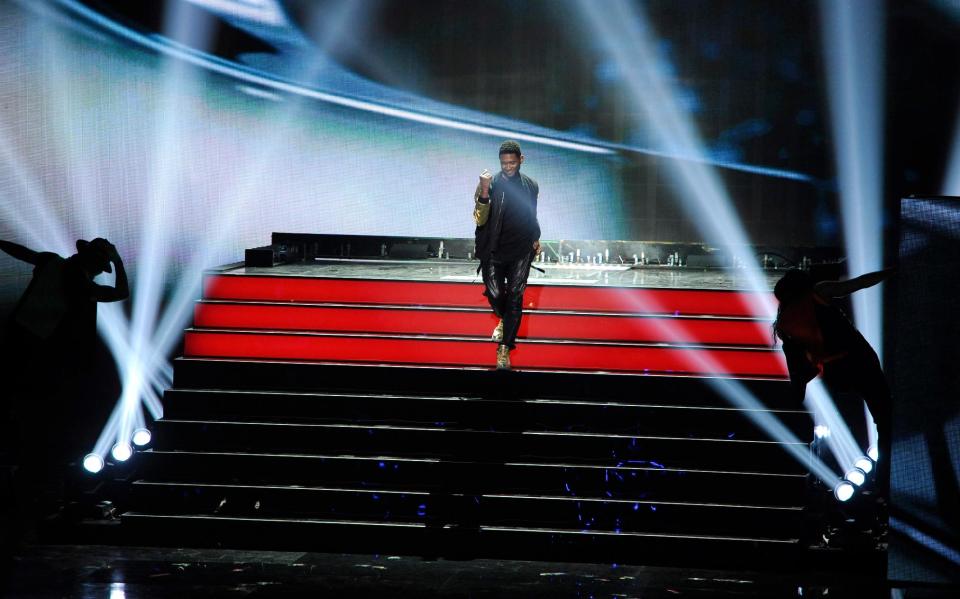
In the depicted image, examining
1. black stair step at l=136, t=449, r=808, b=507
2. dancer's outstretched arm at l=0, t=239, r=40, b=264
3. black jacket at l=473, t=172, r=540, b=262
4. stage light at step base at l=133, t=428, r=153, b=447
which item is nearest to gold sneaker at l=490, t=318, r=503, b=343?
black jacket at l=473, t=172, r=540, b=262

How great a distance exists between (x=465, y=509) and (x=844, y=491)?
229cm

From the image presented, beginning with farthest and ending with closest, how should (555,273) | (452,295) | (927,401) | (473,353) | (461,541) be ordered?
(555,273), (452,295), (473,353), (461,541), (927,401)

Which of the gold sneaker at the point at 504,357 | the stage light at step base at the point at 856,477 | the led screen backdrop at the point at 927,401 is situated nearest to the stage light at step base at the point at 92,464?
the gold sneaker at the point at 504,357

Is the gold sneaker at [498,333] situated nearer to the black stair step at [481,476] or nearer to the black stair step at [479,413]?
the black stair step at [479,413]

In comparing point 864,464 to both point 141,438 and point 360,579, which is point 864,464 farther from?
point 141,438

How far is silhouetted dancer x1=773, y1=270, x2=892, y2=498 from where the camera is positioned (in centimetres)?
662

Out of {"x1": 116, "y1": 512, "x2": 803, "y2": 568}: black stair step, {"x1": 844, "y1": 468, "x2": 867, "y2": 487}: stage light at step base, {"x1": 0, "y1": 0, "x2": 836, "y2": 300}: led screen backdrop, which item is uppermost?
{"x1": 0, "y1": 0, "x2": 836, "y2": 300}: led screen backdrop

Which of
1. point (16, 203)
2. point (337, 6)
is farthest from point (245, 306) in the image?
point (337, 6)

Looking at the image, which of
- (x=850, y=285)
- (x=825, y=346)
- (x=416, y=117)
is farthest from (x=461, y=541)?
(x=416, y=117)

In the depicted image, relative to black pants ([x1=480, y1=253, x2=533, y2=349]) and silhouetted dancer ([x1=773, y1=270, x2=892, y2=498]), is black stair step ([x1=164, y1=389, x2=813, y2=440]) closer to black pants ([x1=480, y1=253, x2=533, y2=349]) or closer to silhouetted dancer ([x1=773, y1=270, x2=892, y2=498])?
black pants ([x1=480, y1=253, x2=533, y2=349])

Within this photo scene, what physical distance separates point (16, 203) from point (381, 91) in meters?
3.32

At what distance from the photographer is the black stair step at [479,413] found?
757cm

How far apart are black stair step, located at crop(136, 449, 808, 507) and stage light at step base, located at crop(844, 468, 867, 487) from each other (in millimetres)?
260

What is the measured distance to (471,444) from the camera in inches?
297
